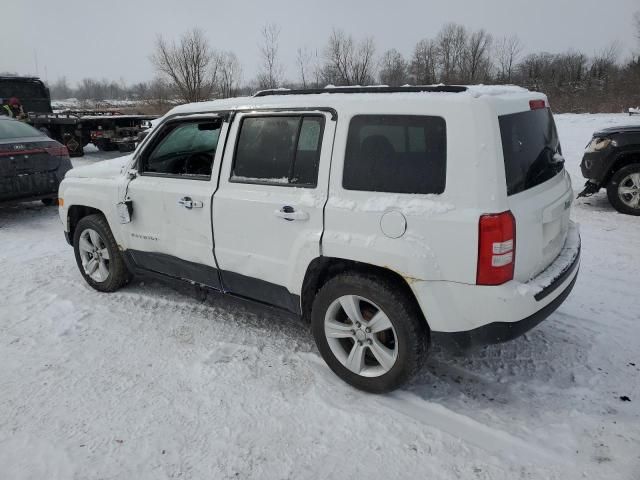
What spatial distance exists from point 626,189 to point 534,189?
4.93 metres

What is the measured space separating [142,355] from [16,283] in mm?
2319

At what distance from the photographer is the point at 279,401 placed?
9.78 feet

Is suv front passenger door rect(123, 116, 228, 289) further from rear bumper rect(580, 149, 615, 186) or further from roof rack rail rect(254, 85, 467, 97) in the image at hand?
rear bumper rect(580, 149, 615, 186)

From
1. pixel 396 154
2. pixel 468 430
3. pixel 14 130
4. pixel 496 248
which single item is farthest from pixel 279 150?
pixel 14 130

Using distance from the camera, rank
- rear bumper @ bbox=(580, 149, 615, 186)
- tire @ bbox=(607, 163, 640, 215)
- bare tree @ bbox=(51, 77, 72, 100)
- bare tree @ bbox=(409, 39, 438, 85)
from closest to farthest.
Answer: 1. tire @ bbox=(607, 163, 640, 215)
2. rear bumper @ bbox=(580, 149, 615, 186)
3. bare tree @ bbox=(409, 39, 438, 85)
4. bare tree @ bbox=(51, 77, 72, 100)

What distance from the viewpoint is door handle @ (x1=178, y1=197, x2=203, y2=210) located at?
3551 mm

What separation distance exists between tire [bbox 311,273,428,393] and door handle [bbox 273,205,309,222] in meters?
0.43

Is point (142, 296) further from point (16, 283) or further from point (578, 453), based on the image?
point (578, 453)

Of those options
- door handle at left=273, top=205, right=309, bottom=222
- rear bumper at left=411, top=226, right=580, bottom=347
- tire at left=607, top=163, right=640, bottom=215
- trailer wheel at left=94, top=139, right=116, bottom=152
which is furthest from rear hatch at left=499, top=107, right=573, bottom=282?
trailer wheel at left=94, top=139, right=116, bottom=152

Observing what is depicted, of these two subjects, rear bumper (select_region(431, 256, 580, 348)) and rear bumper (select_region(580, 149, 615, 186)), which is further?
rear bumper (select_region(580, 149, 615, 186))

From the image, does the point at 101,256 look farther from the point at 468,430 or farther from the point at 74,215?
the point at 468,430

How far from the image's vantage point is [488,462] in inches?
96.7

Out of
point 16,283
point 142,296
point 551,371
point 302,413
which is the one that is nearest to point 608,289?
point 551,371

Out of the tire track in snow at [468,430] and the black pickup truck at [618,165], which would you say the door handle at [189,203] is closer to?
the tire track in snow at [468,430]
